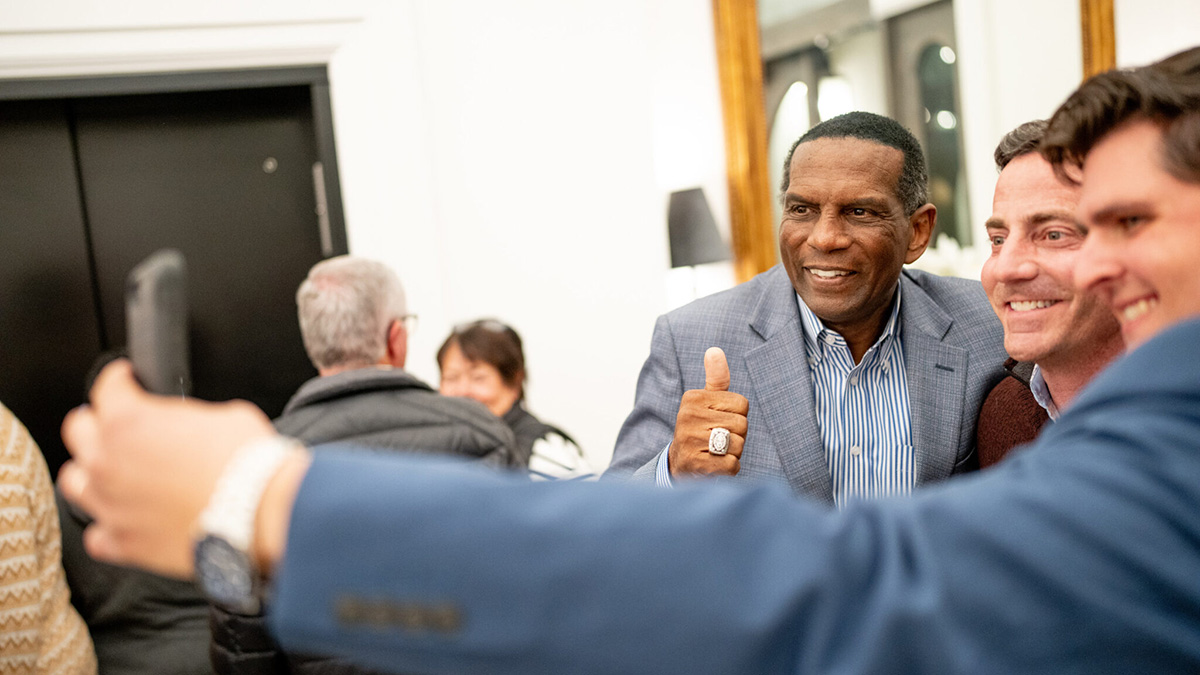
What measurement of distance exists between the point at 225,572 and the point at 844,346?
1594 mm

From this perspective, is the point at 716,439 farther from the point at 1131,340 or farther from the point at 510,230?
the point at 510,230

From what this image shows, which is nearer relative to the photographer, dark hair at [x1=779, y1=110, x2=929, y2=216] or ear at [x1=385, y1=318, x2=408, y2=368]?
dark hair at [x1=779, y1=110, x2=929, y2=216]

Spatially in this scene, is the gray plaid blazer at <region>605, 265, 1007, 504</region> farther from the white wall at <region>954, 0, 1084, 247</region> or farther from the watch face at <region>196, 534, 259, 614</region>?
the white wall at <region>954, 0, 1084, 247</region>

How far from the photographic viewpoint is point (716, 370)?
152 cm

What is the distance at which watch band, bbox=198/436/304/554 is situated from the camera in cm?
52

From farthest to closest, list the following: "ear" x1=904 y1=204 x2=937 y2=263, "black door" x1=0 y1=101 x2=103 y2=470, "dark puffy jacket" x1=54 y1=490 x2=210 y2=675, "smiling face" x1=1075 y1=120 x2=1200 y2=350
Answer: "black door" x1=0 y1=101 x2=103 y2=470 → "dark puffy jacket" x1=54 y1=490 x2=210 y2=675 → "ear" x1=904 y1=204 x2=937 y2=263 → "smiling face" x1=1075 y1=120 x2=1200 y2=350

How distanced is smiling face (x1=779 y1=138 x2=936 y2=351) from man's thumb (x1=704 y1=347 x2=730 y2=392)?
1.57 feet

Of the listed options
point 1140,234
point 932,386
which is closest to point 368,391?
point 932,386

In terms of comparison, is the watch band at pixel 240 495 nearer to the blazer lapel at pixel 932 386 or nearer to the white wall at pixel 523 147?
the blazer lapel at pixel 932 386

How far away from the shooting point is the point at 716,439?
147 centimetres

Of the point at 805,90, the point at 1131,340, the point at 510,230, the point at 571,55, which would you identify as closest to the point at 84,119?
the point at 510,230

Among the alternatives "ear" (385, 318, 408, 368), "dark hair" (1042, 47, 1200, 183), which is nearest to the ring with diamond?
"dark hair" (1042, 47, 1200, 183)

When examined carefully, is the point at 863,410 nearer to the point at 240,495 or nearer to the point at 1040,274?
the point at 1040,274

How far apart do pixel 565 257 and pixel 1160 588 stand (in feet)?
11.0
